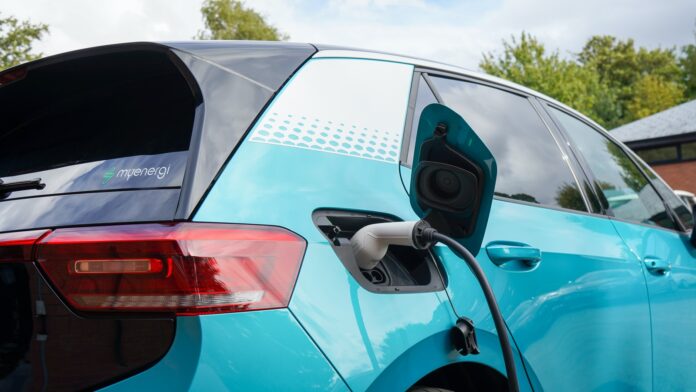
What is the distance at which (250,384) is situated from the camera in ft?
4.43

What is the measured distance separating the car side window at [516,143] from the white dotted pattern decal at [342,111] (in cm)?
36

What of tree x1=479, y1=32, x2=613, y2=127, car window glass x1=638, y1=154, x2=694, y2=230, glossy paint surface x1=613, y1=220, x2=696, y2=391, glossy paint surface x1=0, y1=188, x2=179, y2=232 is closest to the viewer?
glossy paint surface x1=0, y1=188, x2=179, y2=232

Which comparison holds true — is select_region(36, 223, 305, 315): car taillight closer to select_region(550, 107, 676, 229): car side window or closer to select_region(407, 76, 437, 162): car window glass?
select_region(407, 76, 437, 162): car window glass

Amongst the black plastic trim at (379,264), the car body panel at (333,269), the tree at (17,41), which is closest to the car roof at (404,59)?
the car body panel at (333,269)

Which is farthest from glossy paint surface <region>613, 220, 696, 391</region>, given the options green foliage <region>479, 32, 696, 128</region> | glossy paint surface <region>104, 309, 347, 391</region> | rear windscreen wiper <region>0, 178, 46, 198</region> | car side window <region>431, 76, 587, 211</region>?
green foliage <region>479, 32, 696, 128</region>

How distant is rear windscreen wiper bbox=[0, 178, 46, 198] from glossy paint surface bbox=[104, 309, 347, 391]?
0.66 meters

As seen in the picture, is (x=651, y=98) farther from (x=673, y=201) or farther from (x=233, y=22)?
(x=673, y=201)

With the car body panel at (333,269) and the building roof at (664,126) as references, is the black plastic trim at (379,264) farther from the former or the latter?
the building roof at (664,126)

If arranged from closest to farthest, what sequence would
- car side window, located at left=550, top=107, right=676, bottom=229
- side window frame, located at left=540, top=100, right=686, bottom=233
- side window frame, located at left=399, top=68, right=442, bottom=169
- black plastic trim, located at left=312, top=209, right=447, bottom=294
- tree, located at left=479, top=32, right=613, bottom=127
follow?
black plastic trim, located at left=312, top=209, right=447, bottom=294, side window frame, located at left=399, top=68, right=442, bottom=169, side window frame, located at left=540, top=100, right=686, bottom=233, car side window, located at left=550, top=107, right=676, bottom=229, tree, located at left=479, top=32, right=613, bottom=127

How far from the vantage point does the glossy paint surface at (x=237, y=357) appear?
1.32 meters

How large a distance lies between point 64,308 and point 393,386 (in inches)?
31.3

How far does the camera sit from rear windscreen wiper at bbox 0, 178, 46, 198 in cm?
175

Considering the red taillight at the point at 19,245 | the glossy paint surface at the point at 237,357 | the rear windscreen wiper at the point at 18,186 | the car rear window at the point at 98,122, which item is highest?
the car rear window at the point at 98,122

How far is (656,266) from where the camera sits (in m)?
2.87
